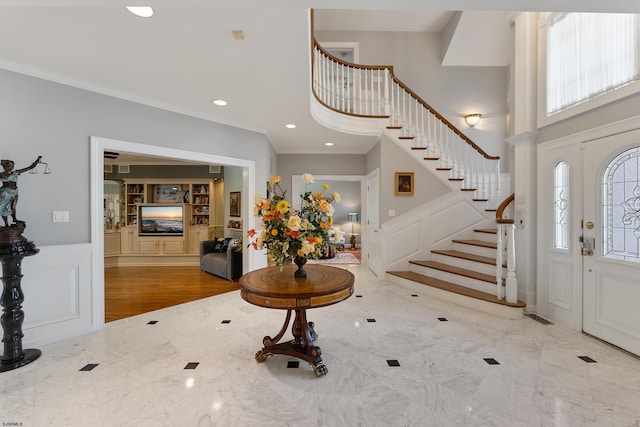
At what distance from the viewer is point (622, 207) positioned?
256 centimetres

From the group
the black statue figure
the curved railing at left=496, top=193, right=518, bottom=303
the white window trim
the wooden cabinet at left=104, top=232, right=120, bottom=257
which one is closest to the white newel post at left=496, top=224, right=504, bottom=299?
the curved railing at left=496, top=193, right=518, bottom=303

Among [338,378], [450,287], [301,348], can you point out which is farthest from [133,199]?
[450,287]

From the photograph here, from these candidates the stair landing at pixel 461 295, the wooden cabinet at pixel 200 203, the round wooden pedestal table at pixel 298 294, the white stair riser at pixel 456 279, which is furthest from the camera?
the wooden cabinet at pixel 200 203

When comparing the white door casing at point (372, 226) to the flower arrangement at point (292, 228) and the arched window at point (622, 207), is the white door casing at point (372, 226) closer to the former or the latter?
the arched window at point (622, 207)

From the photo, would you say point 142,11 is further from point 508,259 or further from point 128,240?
point 128,240

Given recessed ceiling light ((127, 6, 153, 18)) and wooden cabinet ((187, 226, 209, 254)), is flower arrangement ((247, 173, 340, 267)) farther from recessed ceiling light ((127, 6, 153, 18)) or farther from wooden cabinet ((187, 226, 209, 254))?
wooden cabinet ((187, 226, 209, 254))

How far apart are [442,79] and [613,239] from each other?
16.1 feet

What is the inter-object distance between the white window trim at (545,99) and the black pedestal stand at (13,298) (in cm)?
530

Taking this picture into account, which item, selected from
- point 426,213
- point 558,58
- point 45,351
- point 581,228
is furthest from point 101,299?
point 558,58

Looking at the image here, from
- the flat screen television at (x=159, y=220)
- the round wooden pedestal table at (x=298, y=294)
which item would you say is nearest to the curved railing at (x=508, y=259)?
the round wooden pedestal table at (x=298, y=294)

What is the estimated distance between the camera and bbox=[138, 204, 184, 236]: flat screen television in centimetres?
673

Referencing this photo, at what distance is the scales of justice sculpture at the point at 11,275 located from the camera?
227 centimetres

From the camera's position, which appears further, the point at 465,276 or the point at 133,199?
the point at 133,199

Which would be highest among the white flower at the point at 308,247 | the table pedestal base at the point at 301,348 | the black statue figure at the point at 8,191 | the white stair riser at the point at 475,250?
the black statue figure at the point at 8,191
